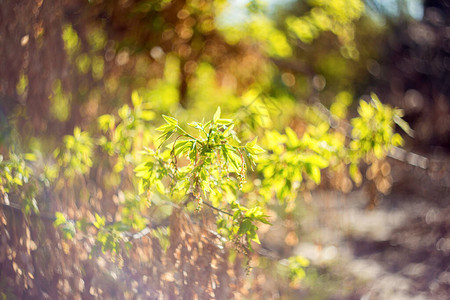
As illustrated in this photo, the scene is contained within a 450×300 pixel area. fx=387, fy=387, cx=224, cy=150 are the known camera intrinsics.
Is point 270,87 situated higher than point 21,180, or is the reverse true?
point 21,180

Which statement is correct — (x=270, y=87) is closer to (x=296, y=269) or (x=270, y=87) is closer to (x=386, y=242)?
(x=296, y=269)

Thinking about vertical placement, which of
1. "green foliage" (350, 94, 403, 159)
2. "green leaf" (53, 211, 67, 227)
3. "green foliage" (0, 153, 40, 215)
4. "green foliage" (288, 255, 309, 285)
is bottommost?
"green foliage" (288, 255, 309, 285)

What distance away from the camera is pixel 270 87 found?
91.9 inches

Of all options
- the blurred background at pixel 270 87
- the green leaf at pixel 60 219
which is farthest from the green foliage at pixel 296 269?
the green leaf at pixel 60 219

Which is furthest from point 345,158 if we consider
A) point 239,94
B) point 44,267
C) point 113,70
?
point 44,267

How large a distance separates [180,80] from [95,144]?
0.77 meters

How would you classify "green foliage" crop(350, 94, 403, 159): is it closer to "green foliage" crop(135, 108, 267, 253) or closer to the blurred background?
the blurred background

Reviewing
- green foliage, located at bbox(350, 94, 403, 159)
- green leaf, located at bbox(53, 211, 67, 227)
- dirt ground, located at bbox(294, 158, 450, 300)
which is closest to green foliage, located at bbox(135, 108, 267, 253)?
green leaf, located at bbox(53, 211, 67, 227)

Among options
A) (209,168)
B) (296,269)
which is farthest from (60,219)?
(296,269)

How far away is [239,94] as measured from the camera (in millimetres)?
2268

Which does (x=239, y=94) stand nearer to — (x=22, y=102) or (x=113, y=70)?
(x=113, y=70)

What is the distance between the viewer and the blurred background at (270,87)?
1355 millimetres

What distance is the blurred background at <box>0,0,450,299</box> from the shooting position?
4.45 feet

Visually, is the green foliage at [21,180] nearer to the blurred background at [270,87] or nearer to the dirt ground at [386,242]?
the blurred background at [270,87]
